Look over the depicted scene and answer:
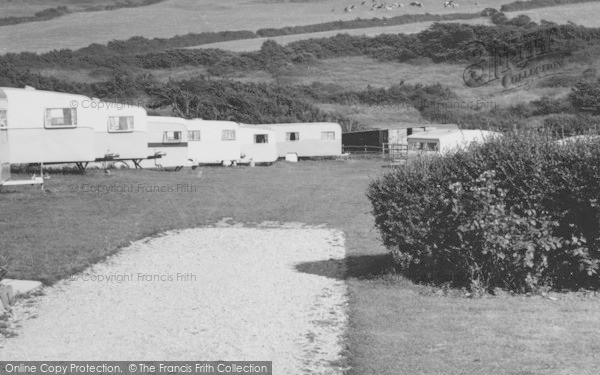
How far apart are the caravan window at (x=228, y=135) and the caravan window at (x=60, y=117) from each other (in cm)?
1116

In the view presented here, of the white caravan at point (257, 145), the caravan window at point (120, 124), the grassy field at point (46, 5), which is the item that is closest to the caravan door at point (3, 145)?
the caravan window at point (120, 124)

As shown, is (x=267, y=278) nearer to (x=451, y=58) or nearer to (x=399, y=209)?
(x=399, y=209)

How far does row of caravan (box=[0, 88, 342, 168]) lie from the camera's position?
74.5 feet

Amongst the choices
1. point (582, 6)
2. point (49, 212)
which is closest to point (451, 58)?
point (582, 6)

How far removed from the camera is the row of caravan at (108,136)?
22.7 metres

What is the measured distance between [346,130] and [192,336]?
4421 cm

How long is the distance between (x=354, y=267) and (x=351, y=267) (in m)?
0.05

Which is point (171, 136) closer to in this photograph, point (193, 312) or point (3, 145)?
point (3, 145)

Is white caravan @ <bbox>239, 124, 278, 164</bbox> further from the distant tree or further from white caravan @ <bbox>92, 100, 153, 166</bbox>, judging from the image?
the distant tree

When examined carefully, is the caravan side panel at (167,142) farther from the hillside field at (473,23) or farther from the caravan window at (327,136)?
the hillside field at (473,23)

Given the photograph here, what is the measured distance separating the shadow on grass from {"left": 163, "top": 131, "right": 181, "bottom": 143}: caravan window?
60.2ft

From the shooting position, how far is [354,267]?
12.1m

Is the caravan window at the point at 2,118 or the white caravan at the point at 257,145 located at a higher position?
the caravan window at the point at 2,118

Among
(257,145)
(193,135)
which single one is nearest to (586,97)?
(257,145)
